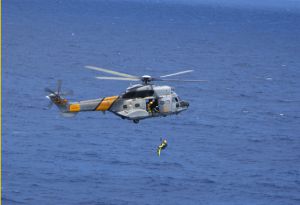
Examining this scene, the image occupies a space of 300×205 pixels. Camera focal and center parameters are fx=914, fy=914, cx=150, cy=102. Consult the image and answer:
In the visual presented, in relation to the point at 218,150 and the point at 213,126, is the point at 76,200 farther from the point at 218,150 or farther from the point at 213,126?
the point at 213,126

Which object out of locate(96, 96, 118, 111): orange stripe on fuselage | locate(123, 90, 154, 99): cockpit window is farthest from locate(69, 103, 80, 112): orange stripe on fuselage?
locate(123, 90, 154, 99): cockpit window

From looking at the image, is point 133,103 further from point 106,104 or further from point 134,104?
point 106,104

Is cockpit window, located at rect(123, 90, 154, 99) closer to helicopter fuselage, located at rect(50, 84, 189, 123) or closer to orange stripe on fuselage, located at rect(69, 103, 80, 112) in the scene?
helicopter fuselage, located at rect(50, 84, 189, 123)

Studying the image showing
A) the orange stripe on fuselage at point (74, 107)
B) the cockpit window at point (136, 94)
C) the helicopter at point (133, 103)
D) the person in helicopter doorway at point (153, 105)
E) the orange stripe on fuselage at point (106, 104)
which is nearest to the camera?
the helicopter at point (133, 103)

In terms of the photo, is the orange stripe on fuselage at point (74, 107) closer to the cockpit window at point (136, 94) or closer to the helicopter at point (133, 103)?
the helicopter at point (133, 103)

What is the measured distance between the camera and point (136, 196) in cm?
13850

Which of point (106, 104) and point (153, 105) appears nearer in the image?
point (106, 104)

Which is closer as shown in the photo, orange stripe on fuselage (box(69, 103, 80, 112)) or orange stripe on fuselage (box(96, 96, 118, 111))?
orange stripe on fuselage (box(69, 103, 80, 112))

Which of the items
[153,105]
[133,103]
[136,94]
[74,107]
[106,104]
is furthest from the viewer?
[153,105]

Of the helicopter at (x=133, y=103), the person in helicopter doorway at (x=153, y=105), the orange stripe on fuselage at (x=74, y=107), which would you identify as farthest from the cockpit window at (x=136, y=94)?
the orange stripe on fuselage at (x=74, y=107)

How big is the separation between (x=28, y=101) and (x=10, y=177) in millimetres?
50383

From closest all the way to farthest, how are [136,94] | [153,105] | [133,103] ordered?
[133,103]
[136,94]
[153,105]

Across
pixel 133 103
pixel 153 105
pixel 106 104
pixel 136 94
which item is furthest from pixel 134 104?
pixel 106 104

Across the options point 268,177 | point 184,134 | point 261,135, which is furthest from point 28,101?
point 268,177
